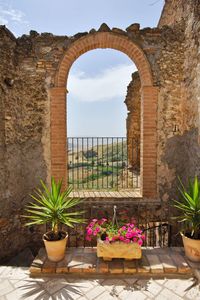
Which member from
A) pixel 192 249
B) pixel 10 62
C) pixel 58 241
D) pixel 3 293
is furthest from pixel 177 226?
pixel 10 62

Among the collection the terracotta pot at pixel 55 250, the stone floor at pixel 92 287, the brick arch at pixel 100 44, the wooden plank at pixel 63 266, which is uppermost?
the brick arch at pixel 100 44

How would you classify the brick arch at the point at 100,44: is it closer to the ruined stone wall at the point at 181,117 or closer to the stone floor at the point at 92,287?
the ruined stone wall at the point at 181,117

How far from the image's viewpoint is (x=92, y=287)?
2.77 m

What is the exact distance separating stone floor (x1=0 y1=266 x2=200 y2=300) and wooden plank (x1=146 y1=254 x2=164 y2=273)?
12 cm

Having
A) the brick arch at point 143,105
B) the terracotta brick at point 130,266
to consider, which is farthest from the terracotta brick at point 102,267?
the brick arch at point 143,105

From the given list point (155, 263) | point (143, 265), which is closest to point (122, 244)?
point (143, 265)

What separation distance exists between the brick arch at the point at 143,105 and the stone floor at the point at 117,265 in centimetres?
181

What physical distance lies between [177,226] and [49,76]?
4896 mm

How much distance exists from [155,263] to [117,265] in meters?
0.60

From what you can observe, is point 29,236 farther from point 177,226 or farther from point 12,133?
point 177,226

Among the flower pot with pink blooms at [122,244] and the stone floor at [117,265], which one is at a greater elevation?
the flower pot with pink blooms at [122,244]

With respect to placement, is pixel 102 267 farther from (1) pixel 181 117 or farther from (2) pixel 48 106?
(1) pixel 181 117

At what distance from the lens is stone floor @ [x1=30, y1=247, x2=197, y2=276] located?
3.03 meters

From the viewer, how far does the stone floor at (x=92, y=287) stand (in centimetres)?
258
